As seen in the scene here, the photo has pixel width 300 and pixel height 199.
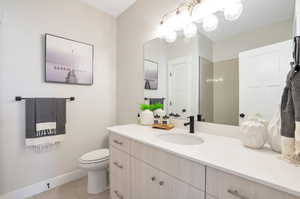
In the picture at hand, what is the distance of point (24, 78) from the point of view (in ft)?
5.21

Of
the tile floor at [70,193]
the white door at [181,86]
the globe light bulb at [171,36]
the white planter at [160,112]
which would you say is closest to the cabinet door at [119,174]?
the tile floor at [70,193]

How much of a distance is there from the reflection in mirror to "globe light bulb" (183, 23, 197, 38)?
4 cm

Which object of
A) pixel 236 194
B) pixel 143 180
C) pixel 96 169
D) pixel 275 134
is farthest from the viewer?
pixel 96 169

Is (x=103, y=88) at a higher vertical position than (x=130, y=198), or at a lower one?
higher

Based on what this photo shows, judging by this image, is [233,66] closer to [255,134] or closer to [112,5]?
[255,134]

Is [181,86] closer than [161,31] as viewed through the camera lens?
Yes

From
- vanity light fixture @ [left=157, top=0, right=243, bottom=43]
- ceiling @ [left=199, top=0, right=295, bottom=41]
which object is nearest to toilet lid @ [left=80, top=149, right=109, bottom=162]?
vanity light fixture @ [left=157, top=0, right=243, bottom=43]

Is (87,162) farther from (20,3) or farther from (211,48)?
(20,3)

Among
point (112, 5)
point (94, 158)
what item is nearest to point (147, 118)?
point (94, 158)

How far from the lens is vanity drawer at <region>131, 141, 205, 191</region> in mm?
729

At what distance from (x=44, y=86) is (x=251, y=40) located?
2208 mm

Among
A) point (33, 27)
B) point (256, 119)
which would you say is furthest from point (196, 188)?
point (33, 27)

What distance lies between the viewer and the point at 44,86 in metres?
1.72

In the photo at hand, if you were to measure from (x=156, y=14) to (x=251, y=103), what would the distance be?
1445 millimetres
